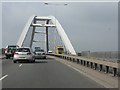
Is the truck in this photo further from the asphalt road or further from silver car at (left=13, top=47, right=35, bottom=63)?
the asphalt road

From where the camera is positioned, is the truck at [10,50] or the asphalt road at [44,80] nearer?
the asphalt road at [44,80]

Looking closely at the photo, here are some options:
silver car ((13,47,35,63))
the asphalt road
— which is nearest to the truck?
silver car ((13,47,35,63))

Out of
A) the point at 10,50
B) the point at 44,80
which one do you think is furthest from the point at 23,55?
the point at 44,80

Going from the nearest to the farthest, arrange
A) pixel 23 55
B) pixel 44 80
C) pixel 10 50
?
pixel 44 80
pixel 23 55
pixel 10 50

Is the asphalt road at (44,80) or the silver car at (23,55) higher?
the silver car at (23,55)

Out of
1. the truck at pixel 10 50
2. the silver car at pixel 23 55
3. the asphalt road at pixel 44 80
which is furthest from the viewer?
the truck at pixel 10 50

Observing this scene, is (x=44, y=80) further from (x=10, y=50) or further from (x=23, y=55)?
(x=10, y=50)

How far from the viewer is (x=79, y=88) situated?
516 inches

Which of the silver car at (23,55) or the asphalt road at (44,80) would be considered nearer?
the asphalt road at (44,80)

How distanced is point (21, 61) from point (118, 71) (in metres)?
18.3

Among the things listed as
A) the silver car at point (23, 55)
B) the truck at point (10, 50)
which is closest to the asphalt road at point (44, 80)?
the silver car at point (23, 55)

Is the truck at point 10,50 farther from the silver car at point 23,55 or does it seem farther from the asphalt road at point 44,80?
the asphalt road at point 44,80

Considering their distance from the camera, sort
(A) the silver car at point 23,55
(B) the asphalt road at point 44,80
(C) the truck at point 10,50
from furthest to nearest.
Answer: (C) the truck at point 10,50 → (A) the silver car at point 23,55 → (B) the asphalt road at point 44,80

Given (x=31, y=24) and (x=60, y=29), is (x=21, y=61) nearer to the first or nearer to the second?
(x=60, y=29)
